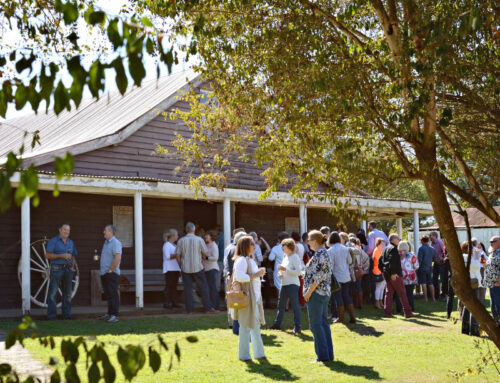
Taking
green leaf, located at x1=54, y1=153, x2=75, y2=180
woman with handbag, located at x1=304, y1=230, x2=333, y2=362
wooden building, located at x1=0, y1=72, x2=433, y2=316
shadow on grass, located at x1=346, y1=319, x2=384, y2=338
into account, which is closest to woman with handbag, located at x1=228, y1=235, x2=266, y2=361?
woman with handbag, located at x1=304, y1=230, x2=333, y2=362

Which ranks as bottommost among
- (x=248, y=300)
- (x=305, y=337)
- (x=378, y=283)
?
(x=305, y=337)

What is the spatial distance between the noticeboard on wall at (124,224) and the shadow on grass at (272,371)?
31.9 feet

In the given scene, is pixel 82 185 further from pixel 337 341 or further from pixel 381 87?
pixel 381 87

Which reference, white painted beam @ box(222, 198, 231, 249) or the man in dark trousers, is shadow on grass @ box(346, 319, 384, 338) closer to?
the man in dark trousers

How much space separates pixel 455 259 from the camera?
6078 mm

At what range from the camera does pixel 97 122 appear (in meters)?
20.4

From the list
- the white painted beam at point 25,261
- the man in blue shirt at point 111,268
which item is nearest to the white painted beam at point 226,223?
the man in blue shirt at point 111,268

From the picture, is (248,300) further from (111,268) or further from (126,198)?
(126,198)

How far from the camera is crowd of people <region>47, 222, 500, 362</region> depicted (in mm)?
9125

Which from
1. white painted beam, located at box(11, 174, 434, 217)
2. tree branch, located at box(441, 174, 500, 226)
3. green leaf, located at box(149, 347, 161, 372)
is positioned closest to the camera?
green leaf, located at box(149, 347, 161, 372)

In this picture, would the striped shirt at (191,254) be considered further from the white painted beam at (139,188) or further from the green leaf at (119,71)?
the green leaf at (119,71)

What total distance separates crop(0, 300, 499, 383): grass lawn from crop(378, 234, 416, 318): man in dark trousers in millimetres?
552

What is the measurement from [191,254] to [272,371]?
6061 mm

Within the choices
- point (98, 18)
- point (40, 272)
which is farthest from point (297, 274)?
point (98, 18)
